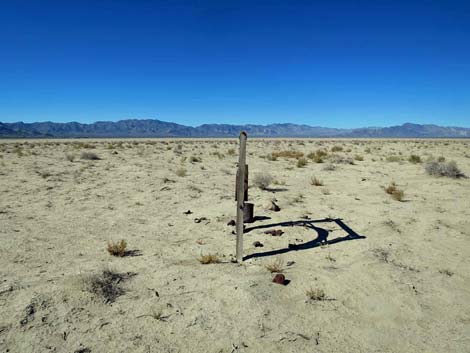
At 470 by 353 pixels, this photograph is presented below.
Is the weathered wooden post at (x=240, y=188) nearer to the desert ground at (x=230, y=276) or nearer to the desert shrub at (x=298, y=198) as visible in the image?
the desert ground at (x=230, y=276)

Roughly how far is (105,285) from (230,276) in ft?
5.54

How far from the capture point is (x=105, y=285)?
4.50 metres

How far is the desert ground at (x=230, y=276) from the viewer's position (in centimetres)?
366

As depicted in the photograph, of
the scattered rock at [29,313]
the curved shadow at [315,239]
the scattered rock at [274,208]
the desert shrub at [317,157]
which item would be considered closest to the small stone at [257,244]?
the curved shadow at [315,239]

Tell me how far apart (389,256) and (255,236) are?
242 cm

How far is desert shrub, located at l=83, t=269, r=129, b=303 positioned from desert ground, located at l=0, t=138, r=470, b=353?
1.0 inches

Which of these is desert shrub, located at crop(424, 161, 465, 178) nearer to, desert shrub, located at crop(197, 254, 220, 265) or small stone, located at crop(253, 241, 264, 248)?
small stone, located at crop(253, 241, 264, 248)

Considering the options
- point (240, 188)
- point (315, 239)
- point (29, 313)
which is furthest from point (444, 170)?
point (29, 313)

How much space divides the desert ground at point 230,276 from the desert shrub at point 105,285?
0.03 m

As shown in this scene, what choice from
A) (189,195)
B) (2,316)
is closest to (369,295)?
(2,316)

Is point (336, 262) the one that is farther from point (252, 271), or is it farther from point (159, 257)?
point (159, 257)

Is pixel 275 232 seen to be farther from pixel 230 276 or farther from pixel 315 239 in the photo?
pixel 230 276

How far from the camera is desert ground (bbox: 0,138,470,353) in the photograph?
3.66 metres

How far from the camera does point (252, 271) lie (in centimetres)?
522
